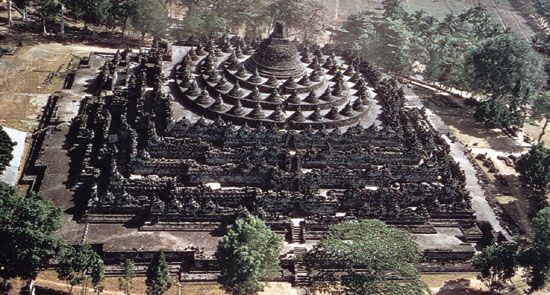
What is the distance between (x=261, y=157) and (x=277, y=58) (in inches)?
563

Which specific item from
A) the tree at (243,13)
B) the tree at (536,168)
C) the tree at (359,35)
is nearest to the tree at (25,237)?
the tree at (536,168)

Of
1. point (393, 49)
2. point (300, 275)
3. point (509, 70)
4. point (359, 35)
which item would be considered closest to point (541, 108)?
point (509, 70)

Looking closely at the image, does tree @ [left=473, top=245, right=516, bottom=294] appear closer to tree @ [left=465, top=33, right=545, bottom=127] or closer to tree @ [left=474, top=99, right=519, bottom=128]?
tree @ [left=474, top=99, right=519, bottom=128]

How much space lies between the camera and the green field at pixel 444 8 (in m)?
111

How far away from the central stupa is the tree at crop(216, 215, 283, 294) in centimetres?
2572

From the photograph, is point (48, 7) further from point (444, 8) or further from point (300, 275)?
point (444, 8)

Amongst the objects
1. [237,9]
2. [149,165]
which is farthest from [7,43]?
[149,165]

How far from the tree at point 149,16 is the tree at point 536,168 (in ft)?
167

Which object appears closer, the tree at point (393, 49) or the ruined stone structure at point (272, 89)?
the ruined stone structure at point (272, 89)

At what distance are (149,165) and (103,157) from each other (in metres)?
4.43

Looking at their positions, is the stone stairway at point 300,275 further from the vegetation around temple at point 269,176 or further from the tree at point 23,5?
the tree at point 23,5

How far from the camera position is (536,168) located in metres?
52.0

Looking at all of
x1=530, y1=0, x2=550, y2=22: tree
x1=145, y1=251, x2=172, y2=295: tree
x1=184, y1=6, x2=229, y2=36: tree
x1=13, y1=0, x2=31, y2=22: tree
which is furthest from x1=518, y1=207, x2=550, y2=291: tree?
x1=530, y1=0, x2=550, y2=22: tree

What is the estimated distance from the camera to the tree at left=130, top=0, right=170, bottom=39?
7588 centimetres
